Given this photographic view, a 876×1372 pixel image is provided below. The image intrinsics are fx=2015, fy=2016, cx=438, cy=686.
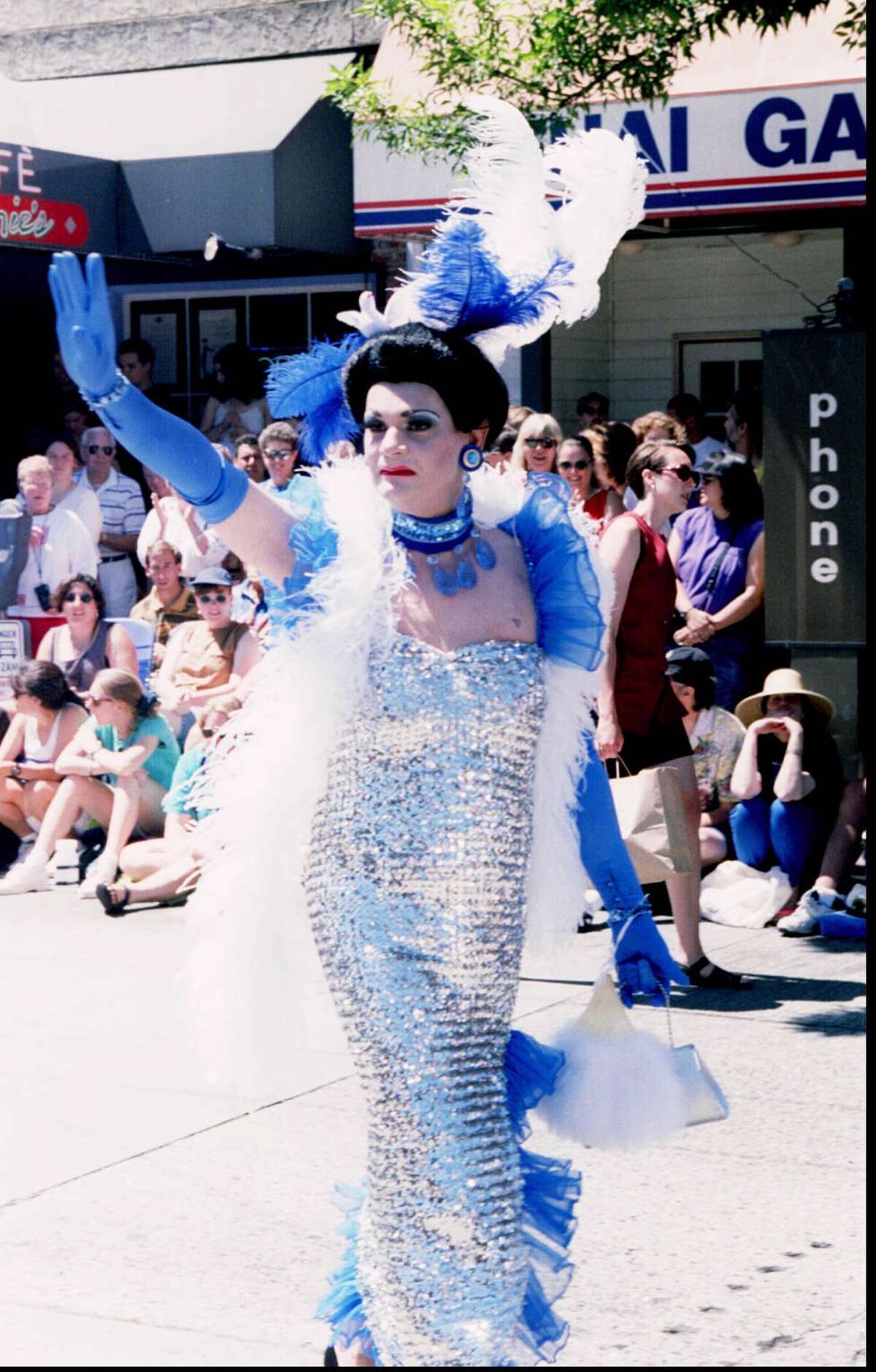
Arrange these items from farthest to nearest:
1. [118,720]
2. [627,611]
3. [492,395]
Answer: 1. [118,720]
2. [627,611]
3. [492,395]

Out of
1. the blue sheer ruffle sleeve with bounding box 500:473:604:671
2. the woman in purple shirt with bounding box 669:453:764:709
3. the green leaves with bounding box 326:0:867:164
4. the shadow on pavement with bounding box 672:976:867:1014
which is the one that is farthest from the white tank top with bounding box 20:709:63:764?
the blue sheer ruffle sleeve with bounding box 500:473:604:671

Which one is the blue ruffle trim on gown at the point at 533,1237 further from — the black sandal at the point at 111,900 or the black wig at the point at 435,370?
the black sandal at the point at 111,900

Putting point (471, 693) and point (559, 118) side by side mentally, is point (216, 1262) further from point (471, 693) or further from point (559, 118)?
point (559, 118)

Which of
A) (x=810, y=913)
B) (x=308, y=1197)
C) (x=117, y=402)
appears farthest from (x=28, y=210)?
(x=117, y=402)

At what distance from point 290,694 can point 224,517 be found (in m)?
0.32

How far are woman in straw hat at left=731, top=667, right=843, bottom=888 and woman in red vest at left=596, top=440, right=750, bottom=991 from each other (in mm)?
1240

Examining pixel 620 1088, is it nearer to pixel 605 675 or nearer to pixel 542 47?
pixel 605 675

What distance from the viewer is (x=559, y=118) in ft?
30.8

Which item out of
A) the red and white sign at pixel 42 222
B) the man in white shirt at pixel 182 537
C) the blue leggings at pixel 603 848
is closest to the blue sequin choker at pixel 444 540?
the blue leggings at pixel 603 848

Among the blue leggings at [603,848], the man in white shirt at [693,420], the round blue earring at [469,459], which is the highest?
the man in white shirt at [693,420]

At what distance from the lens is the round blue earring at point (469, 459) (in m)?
3.49

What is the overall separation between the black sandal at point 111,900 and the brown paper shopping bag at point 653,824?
2698 millimetres

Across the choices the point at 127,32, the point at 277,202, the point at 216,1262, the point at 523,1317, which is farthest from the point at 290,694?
the point at 127,32

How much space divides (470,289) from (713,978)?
155 inches
